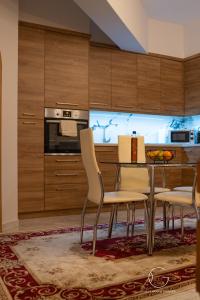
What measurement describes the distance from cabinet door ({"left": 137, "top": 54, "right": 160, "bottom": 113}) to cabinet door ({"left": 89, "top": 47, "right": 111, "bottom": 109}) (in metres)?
0.59

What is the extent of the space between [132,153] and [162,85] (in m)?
2.20

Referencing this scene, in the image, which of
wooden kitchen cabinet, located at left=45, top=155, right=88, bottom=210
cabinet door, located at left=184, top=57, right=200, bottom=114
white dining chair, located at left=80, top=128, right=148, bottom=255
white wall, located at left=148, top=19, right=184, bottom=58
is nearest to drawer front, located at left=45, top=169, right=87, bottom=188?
wooden kitchen cabinet, located at left=45, top=155, right=88, bottom=210

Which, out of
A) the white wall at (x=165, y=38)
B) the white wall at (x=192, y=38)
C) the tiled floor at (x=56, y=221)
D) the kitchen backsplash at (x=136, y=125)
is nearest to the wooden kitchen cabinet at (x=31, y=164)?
the tiled floor at (x=56, y=221)

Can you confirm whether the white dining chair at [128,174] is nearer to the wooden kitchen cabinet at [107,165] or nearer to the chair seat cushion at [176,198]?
the chair seat cushion at [176,198]

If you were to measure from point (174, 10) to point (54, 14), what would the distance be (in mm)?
2059

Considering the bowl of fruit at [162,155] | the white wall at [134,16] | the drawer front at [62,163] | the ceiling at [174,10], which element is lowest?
the drawer front at [62,163]

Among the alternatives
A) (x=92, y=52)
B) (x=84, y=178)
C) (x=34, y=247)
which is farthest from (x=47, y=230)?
(x=92, y=52)

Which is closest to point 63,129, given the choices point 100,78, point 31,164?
point 31,164

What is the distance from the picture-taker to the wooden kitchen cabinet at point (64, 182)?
13.7ft

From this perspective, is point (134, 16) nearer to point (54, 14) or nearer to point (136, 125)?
point (54, 14)

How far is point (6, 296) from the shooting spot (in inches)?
68.7

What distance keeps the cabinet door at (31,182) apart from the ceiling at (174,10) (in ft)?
9.62

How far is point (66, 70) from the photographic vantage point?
14.2 ft

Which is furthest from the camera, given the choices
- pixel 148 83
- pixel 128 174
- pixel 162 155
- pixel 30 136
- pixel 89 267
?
pixel 148 83
